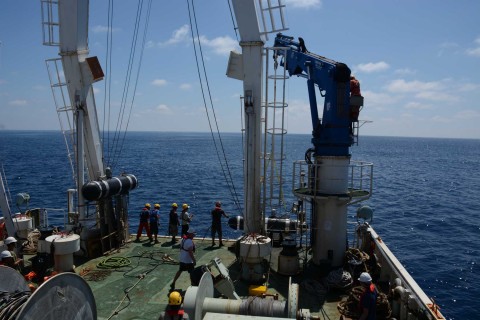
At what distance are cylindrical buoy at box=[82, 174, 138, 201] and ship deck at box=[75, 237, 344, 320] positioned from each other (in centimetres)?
198

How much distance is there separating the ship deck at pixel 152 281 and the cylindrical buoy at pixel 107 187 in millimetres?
1980

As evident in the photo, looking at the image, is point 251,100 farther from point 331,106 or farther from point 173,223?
point 173,223

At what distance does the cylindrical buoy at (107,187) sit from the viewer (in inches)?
478

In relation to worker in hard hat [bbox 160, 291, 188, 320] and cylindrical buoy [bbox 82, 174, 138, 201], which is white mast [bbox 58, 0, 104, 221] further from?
worker in hard hat [bbox 160, 291, 188, 320]

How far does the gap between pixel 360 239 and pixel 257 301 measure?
22.5 ft

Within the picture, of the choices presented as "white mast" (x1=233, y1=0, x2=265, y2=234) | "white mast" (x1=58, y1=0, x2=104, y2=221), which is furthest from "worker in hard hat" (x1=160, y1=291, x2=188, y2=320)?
"white mast" (x1=58, y1=0, x2=104, y2=221)

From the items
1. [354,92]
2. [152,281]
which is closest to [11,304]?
[152,281]

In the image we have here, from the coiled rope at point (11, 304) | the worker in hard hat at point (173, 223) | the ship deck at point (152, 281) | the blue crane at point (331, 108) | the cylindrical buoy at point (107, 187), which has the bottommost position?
the ship deck at point (152, 281)

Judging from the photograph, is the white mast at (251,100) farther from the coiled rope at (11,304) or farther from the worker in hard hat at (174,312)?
the coiled rope at (11,304)

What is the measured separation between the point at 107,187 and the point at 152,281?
366 cm

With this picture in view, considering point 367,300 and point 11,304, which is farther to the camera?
point 367,300

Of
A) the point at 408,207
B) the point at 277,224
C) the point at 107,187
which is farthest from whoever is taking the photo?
the point at 408,207

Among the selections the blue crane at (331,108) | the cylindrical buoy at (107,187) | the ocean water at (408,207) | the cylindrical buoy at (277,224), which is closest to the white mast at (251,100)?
the cylindrical buoy at (277,224)

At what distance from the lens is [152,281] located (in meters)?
10.7
